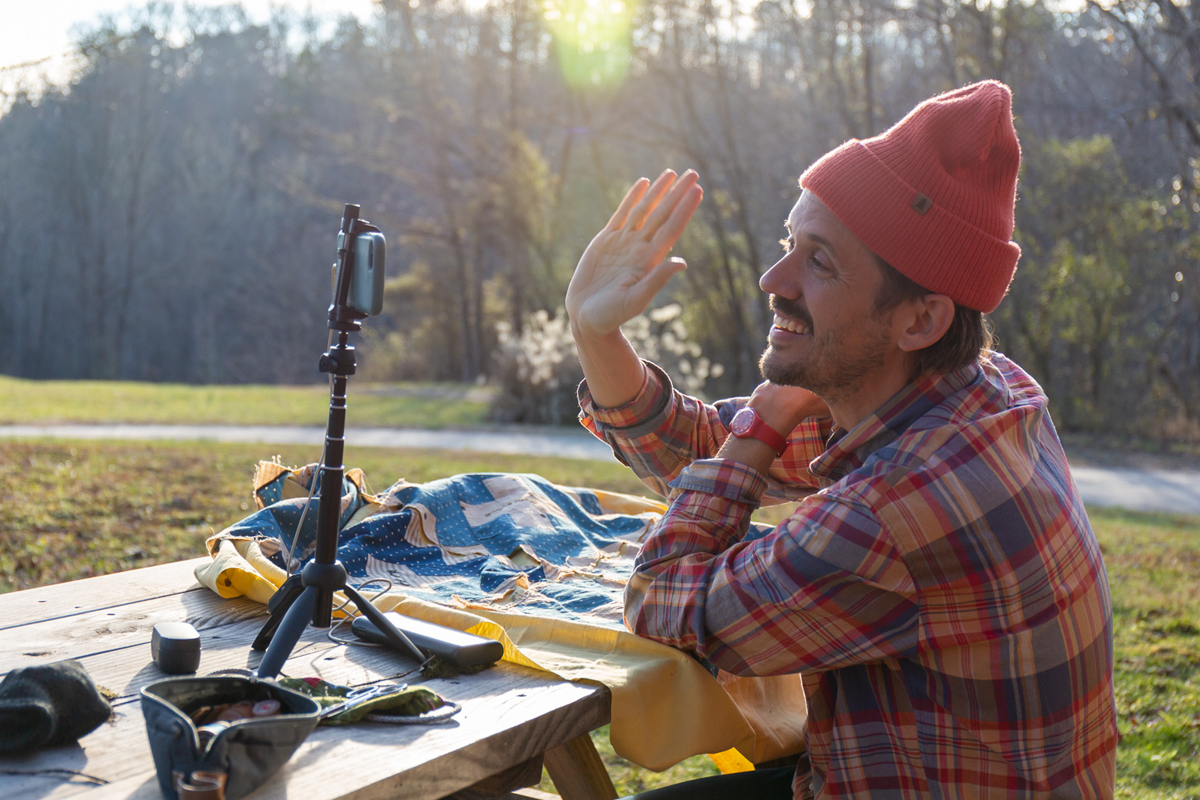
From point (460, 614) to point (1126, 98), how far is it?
1292 cm

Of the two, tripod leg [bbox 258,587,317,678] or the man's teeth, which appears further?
the man's teeth

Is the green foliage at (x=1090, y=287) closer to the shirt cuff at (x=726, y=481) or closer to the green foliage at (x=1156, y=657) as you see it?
the green foliage at (x=1156, y=657)

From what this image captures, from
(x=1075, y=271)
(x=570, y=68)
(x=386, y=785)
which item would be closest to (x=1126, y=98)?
(x=1075, y=271)

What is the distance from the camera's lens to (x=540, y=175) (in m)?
18.7

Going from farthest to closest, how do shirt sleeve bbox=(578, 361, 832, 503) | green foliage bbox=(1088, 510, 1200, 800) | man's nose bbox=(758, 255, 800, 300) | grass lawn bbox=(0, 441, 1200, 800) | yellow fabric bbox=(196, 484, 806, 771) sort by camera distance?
grass lawn bbox=(0, 441, 1200, 800)
green foliage bbox=(1088, 510, 1200, 800)
shirt sleeve bbox=(578, 361, 832, 503)
man's nose bbox=(758, 255, 800, 300)
yellow fabric bbox=(196, 484, 806, 771)

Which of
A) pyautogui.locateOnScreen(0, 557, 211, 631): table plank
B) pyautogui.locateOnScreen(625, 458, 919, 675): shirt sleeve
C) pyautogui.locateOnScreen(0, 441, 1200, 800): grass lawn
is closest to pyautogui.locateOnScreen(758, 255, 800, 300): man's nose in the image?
pyautogui.locateOnScreen(625, 458, 919, 675): shirt sleeve

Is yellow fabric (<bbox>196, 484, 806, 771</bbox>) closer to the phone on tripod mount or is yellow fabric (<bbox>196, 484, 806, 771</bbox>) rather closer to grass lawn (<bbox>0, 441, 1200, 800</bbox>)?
the phone on tripod mount

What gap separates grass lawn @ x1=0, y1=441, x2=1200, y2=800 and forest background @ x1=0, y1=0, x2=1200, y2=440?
2769mm

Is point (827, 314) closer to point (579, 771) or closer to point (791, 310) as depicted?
point (791, 310)

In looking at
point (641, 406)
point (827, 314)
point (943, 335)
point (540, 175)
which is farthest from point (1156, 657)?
point (540, 175)

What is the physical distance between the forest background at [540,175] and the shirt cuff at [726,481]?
5745 millimetres

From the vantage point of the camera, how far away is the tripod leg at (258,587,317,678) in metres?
1.41

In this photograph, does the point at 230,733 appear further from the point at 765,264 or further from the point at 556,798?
the point at 765,264

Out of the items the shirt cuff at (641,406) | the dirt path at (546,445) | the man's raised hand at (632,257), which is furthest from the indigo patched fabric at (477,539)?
the dirt path at (546,445)
